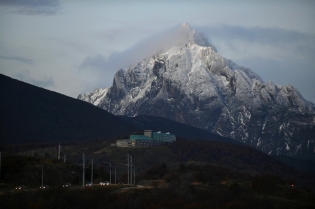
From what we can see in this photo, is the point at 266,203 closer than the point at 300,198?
Yes

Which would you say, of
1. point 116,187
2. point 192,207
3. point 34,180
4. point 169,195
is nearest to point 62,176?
point 34,180

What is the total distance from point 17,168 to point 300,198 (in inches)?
2161

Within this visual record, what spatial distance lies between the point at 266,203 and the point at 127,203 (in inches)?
Result: 969

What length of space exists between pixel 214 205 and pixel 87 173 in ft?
191

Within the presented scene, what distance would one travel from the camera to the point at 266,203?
394ft

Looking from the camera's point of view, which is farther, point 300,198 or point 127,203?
point 300,198

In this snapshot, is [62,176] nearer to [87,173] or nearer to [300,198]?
[87,173]

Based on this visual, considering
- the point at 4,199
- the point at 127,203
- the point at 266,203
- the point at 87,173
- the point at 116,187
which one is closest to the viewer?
the point at 4,199

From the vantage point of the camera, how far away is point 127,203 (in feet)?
361

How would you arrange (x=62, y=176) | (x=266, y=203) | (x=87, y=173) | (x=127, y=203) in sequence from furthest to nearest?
(x=87, y=173), (x=62, y=176), (x=266, y=203), (x=127, y=203)

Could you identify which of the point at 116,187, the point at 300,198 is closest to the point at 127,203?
the point at 116,187

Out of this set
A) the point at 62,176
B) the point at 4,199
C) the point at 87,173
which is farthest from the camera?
the point at 87,173

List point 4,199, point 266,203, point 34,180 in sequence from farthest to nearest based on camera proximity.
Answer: point 34,180 → point 266,203 → point 4,199

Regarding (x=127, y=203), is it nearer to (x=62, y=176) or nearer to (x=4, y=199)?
(x=4, y=199)
